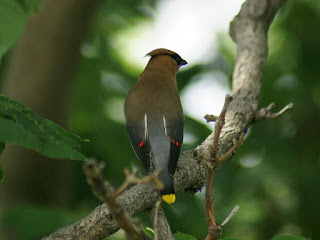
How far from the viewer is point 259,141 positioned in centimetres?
632

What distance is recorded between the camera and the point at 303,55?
261 inches

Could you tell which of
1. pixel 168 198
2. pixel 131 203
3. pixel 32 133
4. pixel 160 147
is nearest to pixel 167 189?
pixel 168 198

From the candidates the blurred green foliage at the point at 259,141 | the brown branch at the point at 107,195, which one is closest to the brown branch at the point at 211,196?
the brown branch at the point at 107,195

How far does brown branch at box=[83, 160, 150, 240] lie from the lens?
1416 mm

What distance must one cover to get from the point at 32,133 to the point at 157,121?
2062 millimetres

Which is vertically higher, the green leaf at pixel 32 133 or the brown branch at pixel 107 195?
the green leaf at pixel 32 133

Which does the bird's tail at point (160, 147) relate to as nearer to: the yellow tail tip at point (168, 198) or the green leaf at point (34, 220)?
the yellow tail tip at point (168, 198)

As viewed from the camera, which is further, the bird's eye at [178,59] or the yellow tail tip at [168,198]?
the bird's eye at [178,59]

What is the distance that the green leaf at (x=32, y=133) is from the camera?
72.5 inches

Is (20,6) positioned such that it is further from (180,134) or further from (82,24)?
(82,24)

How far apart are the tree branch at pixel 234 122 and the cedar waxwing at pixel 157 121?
0.11 m

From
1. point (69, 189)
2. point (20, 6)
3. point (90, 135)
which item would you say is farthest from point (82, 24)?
point (20, 6)

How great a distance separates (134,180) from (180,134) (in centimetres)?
248

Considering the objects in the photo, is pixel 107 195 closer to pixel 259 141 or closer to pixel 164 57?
pixel 164 57
